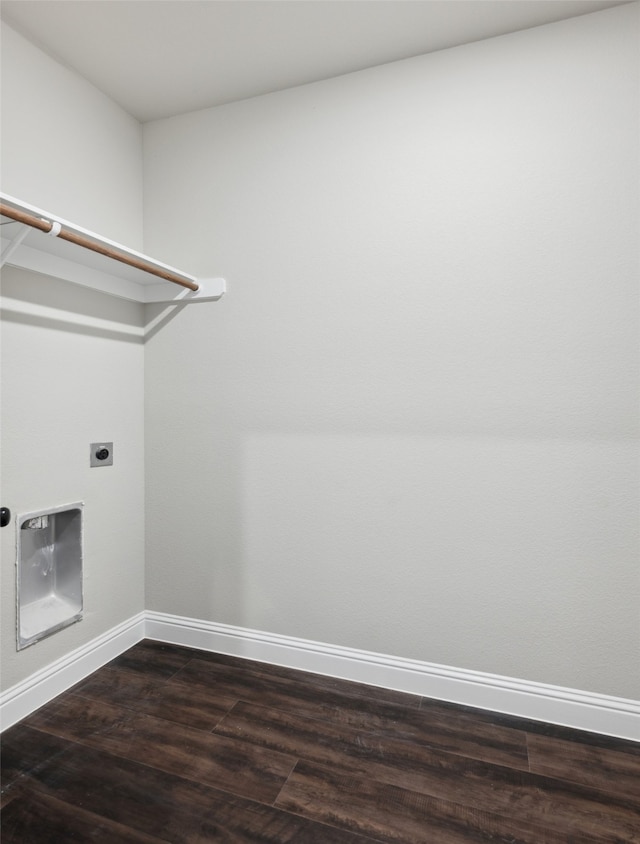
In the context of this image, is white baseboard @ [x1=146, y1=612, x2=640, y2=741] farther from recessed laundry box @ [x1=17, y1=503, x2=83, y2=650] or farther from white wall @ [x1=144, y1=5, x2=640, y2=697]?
recessed laundry box @ [x1=17, y1=503, x2=83, y2=650]

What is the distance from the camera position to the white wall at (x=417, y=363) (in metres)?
1.58

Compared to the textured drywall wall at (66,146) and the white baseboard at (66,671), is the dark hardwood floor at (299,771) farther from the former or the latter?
the textured drywall wall at (66,146)

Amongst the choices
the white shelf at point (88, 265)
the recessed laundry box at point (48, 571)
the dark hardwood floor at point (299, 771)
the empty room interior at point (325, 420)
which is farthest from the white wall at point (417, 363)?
the recessed laundry box at point (48, 571)

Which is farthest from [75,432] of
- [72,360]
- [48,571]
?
[48,571]

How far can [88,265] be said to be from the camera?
1785 millimetres

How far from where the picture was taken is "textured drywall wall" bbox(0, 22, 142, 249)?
1.59 m

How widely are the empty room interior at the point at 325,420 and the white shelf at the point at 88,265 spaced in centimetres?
2

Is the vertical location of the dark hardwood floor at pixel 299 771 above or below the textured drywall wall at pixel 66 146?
below

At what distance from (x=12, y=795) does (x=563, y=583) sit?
1.76m

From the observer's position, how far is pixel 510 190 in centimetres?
166

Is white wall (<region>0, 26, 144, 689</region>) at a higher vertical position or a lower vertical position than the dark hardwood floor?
higher

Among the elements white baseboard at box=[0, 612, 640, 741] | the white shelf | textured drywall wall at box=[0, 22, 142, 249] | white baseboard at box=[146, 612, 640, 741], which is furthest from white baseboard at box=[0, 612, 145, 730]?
textured drywall wall at box=[0, 22, 142, 249]

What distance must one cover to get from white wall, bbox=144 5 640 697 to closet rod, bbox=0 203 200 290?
247mm

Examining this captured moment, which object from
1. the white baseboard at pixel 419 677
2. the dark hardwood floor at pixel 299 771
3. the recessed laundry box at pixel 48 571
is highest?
the recessed laundry box at pixel 48 571
